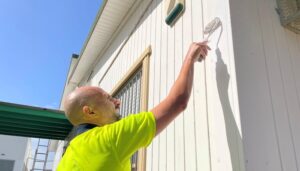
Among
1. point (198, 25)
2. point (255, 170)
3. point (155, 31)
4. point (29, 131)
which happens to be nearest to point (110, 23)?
point (155, 31)

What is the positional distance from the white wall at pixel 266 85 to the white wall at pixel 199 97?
0.18ft

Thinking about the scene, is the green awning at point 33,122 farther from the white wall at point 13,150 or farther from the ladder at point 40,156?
the white wall at point 13,150

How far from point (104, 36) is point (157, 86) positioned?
2869 millimetres

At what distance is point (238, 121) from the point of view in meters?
1.43

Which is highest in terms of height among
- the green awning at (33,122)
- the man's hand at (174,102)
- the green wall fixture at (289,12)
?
the green awning at (33,122)

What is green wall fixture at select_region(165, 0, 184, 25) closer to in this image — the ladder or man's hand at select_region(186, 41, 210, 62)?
man's hand at select_region(186, 41, 210, 62)

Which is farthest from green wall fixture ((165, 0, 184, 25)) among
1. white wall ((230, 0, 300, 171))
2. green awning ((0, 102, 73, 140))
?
green awning ((0, 102, 73, 140))

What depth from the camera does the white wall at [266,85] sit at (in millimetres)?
1433

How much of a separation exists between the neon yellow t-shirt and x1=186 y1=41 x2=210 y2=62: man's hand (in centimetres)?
50

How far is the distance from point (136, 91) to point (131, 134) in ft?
6.63

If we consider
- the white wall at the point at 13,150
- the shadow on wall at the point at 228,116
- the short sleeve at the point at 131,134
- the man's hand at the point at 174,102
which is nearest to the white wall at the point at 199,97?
the shadow on wall at the point at 228,116

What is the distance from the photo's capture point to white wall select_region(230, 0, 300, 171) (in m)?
1.43

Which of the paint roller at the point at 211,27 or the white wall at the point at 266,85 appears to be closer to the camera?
the white wall at the point at 266,85

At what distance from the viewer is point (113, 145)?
1280mm
